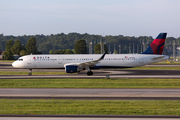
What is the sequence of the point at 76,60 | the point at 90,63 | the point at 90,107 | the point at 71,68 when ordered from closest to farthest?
1. the point at 90,107
2. the point at 71,68
3. the point at 90,63
4. the point at 76,60

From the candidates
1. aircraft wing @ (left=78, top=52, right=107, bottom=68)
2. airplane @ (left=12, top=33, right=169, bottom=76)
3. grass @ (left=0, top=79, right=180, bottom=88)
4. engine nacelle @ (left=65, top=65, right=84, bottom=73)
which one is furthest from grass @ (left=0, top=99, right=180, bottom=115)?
A: airplane @ (left=12, top=33, right=169, bottom=76)

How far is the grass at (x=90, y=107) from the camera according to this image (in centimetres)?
1593

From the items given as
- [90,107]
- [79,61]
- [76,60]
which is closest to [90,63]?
[79,61]

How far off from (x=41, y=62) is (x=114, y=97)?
2723 centimetres

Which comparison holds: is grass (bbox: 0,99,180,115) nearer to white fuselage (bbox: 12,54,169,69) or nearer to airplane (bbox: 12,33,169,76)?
airplane (bbox: 12,33,169,76)

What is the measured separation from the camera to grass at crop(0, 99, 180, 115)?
52.3 ft

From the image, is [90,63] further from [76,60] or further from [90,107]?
[90,107]

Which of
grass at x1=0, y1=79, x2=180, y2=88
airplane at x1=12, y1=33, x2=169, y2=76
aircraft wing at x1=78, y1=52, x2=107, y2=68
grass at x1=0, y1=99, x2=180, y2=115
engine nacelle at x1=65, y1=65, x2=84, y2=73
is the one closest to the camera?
grass at x1=0, y1=99, x2=180, y2=115

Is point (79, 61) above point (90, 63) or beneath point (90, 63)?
above

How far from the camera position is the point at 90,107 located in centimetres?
1748

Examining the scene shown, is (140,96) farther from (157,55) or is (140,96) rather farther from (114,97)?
(157,55)

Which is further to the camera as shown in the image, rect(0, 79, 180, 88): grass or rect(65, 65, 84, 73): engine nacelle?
rect(65, 65, 84, 73): engine nacelle

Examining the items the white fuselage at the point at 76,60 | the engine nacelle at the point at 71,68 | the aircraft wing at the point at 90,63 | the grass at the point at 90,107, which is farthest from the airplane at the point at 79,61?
the grass at the point at 90,107

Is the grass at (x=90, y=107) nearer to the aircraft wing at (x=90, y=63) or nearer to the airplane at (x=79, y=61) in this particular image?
the aircraft wing at (x=90, y=63)
